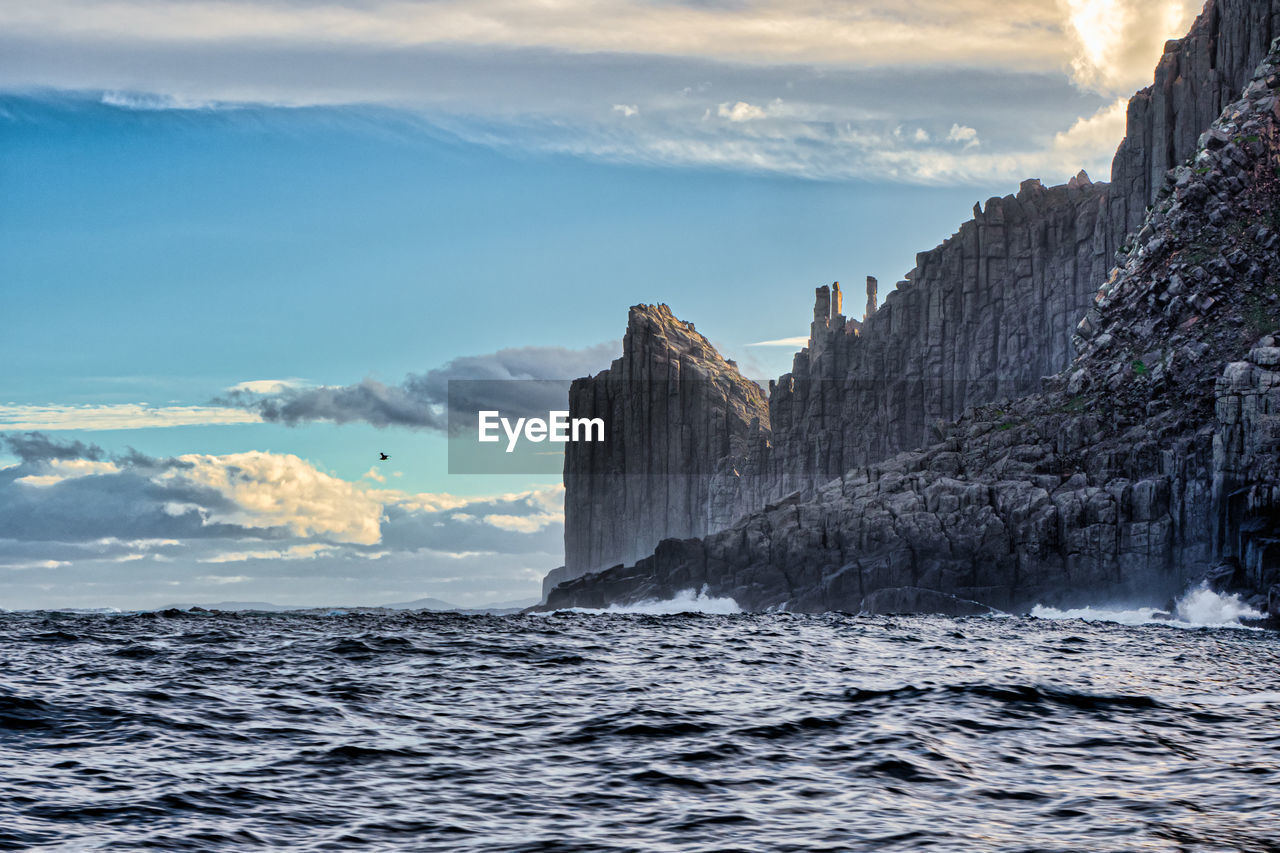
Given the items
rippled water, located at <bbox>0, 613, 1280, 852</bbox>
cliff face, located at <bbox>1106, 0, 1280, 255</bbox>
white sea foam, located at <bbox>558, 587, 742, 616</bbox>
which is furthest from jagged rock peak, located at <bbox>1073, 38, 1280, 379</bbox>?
rippled water, located at <bbox>0, 613, 1280, 852</bbox>

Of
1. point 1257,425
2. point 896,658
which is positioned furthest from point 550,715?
point 1257,425

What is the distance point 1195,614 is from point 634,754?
2854 inches

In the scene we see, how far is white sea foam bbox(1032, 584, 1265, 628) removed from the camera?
75.4 meters

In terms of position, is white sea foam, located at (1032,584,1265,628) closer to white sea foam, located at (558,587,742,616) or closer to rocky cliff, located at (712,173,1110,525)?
white sea foam, located at (558,587,742,616)

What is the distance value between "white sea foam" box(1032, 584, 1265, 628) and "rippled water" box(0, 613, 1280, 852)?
4539 centimetres

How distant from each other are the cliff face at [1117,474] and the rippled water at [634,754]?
56685 mm

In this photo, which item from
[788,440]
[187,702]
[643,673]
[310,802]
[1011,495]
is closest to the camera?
[310,802]

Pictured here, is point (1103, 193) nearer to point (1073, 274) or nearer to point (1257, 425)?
point (1073, 274)

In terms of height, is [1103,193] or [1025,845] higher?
[1103,193]

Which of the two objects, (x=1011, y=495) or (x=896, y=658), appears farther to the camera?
(x=1011, y=495)

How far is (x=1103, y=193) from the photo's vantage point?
535 ft

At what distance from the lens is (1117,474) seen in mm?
97500

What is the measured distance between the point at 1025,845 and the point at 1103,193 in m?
168

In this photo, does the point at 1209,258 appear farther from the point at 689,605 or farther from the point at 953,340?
the point at 953,340
